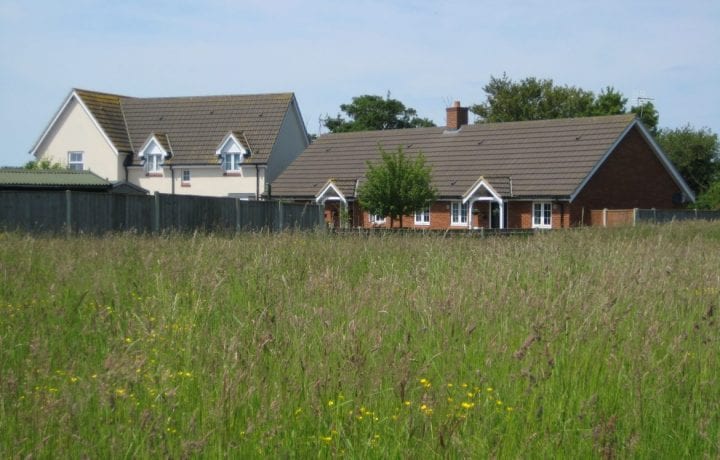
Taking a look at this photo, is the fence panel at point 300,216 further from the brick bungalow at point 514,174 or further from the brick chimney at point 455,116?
the brick chimney at point 455,116

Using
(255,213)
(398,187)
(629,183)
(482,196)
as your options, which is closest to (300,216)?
(255,213)

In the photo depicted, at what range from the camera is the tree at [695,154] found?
72.6 m

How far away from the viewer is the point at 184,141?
55.7 m

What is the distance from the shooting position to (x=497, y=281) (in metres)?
8.03

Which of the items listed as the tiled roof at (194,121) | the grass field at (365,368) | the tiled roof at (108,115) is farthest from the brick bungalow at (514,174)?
the grass field at (365,368)

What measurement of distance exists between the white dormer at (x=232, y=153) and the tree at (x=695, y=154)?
36.6m

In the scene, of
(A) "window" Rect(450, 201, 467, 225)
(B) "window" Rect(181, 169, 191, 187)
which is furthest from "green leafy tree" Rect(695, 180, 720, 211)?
(B) "window" Rect(181, 169, 191, 187)

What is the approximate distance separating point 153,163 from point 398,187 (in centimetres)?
1866

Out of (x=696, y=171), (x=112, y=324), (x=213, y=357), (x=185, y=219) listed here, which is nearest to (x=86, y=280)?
(x=112, y=324)

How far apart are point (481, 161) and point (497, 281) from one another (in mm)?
40731

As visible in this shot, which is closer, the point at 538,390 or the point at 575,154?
the point at 538,390

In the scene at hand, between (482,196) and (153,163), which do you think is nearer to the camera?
(482,196)

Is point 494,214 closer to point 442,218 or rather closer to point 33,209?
point 442,218

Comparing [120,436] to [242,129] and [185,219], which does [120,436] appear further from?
[242,129]
